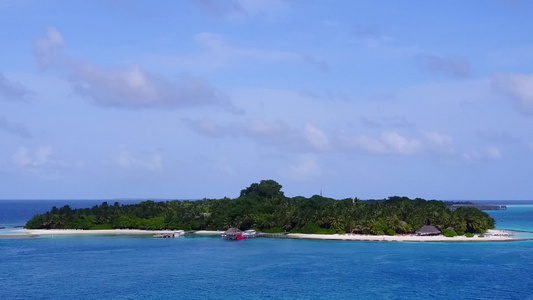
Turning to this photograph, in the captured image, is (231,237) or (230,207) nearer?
(231,237)

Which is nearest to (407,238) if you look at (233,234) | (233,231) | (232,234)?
(233,234)

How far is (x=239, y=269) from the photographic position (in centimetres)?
7556

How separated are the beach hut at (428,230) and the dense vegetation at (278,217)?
Answer: 182cm

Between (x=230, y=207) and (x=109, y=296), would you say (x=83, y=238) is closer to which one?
(x=230, y=207)

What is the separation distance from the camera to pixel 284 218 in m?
120

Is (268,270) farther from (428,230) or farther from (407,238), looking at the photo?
(428,230)

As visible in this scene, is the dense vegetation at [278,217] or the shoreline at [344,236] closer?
the shoreline at [344,236]

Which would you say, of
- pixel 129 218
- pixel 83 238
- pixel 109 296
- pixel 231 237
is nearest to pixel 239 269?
pixel 109 296

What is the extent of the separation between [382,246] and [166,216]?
188 feet

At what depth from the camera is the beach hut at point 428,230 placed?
108812 millimetres

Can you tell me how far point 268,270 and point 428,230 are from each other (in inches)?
1813

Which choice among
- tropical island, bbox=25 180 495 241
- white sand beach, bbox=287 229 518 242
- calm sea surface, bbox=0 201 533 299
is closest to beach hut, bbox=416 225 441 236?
tropical island, bbox=25 180 495 241

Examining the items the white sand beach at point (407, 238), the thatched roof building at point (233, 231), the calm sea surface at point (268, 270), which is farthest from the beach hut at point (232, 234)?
the white sand beach at point (407, 238)

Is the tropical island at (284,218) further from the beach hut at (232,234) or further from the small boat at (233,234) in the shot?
the small boat at (233,234)
